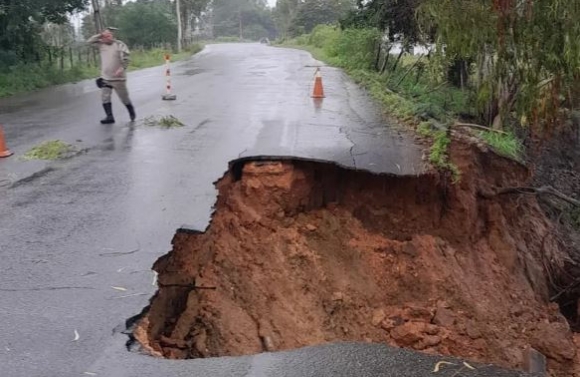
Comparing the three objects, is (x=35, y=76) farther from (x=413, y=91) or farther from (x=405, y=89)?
(x=413, y=91)

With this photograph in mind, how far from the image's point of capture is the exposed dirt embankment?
5879 millimetres

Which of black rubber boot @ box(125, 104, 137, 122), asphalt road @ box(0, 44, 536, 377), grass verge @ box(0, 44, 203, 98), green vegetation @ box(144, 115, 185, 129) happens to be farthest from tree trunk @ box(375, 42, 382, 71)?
black rubber boot @ box(125, 104, 137, 122)

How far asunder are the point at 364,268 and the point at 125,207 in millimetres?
2810

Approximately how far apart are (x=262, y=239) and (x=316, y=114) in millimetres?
5283

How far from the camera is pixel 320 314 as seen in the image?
6.41 metres

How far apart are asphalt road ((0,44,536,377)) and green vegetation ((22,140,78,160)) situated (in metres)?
0.19

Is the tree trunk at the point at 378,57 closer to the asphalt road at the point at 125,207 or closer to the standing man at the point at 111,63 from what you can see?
the asphalt road at the point at 125,207

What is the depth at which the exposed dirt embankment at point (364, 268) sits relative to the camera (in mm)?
5879

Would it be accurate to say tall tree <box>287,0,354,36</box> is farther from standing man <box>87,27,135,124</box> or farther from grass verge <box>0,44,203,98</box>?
standing man <box>87,27,135,124</box>

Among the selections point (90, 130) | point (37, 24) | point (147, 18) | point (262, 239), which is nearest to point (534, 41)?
point (262, 239)

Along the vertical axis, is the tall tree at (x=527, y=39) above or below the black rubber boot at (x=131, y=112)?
above

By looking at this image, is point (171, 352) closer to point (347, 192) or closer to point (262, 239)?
point (262, 239)

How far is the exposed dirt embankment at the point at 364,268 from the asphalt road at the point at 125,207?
360 mm

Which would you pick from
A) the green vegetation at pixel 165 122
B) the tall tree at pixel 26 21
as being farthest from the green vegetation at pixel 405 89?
the tall tree at pixel 26 21
